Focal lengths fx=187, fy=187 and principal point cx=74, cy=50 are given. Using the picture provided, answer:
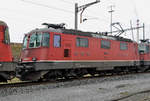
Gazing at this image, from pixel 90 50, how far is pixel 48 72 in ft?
13.2

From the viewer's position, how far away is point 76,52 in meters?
12.8

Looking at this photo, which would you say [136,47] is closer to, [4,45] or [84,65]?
[84,65]

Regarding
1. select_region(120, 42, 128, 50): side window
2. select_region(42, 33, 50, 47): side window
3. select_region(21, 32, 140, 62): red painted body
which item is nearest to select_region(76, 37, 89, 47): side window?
select_region(21, 32, 140, 62): red painted body

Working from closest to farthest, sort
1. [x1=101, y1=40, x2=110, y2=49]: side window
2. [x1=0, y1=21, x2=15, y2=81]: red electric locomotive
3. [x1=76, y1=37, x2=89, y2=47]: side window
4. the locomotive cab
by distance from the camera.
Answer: [x1=0, y1=21, x2=15, y2=81]: red electric locomotive < the locomotive cab < [x1=76, y1=37, x2=89, y2=47]: side window < [x1=101, y1=40, x2=110, y2=49]: side window

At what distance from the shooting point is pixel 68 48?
12336 mm

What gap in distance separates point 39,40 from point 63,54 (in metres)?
1.76

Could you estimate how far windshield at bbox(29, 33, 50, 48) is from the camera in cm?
1126

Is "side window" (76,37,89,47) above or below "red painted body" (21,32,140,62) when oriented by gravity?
above

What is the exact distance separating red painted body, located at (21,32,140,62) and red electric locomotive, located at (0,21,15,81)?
255 centimetres

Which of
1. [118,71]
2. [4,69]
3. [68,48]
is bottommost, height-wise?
[118,71]

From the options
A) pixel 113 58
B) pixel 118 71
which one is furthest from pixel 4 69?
pixel 118 71

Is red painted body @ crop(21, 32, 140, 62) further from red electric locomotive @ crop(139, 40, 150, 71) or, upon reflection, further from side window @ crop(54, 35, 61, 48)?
red electric locomotive @ crop(139, 40, 150, 71)

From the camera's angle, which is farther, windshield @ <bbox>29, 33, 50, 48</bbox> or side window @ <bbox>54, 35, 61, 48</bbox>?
side window @ <bbox>54, 35, 61, 48</bbox>

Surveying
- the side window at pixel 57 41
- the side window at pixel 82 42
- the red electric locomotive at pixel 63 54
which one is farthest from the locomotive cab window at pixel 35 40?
the side window at pixel 82 42
